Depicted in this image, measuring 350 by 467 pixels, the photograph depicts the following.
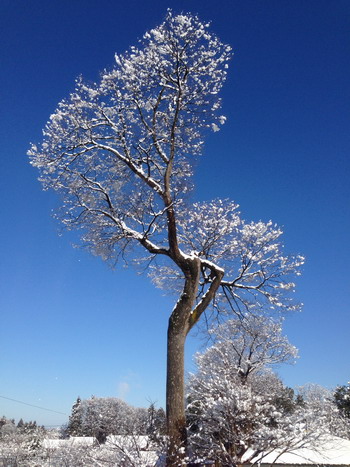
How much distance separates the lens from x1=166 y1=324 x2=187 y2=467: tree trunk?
6.36 m

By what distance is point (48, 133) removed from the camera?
9.14 m

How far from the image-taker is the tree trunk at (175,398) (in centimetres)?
636

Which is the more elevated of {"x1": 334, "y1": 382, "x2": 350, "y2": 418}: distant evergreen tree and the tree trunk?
{"x1": 334, "y1": 382, "x2": 350, "y2": 418}: distant evergreen tree

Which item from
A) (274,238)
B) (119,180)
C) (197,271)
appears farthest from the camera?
(274,238)

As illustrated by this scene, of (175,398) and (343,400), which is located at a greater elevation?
(343,400)

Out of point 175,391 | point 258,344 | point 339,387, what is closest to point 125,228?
point 175,391

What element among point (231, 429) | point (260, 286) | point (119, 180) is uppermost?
point (119, 180)

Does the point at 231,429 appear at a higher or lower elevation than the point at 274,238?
lower

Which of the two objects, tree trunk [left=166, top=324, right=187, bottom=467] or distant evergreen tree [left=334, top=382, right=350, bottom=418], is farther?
distant evergreen tree [left=334, top=382, right=350, bottom=418]

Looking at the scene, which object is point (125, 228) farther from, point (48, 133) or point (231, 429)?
point (231, 429)

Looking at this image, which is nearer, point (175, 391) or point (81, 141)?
point (175, 391)

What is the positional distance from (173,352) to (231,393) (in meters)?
1.85

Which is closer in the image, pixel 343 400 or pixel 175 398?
pixel 175 398

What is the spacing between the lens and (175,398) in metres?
6.95
